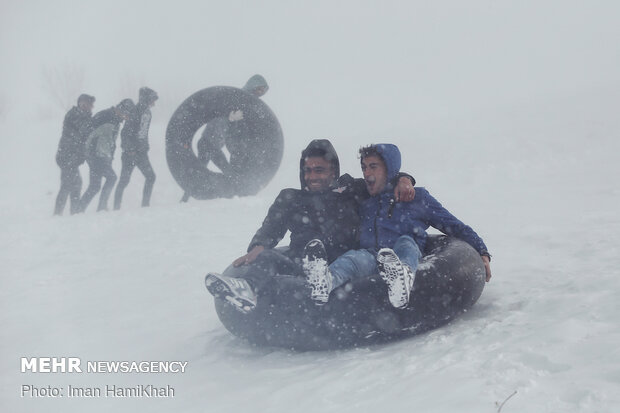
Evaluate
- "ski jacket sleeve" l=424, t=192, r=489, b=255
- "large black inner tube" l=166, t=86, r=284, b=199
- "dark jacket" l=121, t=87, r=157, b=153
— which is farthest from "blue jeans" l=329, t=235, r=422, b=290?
"dark jacket" l=121, t=87, r=157, b=153

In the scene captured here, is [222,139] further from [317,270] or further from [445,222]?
[317,270]

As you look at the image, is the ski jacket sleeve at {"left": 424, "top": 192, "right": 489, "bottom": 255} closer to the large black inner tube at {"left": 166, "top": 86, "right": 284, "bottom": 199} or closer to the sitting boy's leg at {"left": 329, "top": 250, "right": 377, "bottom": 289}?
the sitting boy's leg at {"left": 329, "top": 250, "right": 377, "bottom": 289}

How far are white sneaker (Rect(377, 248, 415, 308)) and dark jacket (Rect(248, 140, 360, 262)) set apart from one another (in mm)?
750

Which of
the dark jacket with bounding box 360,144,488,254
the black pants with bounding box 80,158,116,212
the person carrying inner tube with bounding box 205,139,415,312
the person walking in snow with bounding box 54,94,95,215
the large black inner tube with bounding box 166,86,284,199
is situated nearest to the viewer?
the dark jacket with bounding box 360,144,488,254

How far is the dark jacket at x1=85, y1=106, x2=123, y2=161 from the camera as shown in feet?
25.5

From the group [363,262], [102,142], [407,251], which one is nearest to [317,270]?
[363,262]

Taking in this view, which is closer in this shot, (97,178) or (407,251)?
(407,251)

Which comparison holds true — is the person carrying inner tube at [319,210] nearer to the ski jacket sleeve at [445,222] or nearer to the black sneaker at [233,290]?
the ski jacket sleeve at [445,222]

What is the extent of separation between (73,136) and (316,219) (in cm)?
585

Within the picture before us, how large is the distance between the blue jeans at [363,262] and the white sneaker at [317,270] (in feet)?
0.35

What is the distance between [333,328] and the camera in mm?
2615

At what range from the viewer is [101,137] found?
779 centimetres

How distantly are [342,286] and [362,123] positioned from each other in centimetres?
2402

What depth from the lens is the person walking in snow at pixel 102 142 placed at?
779 cm
